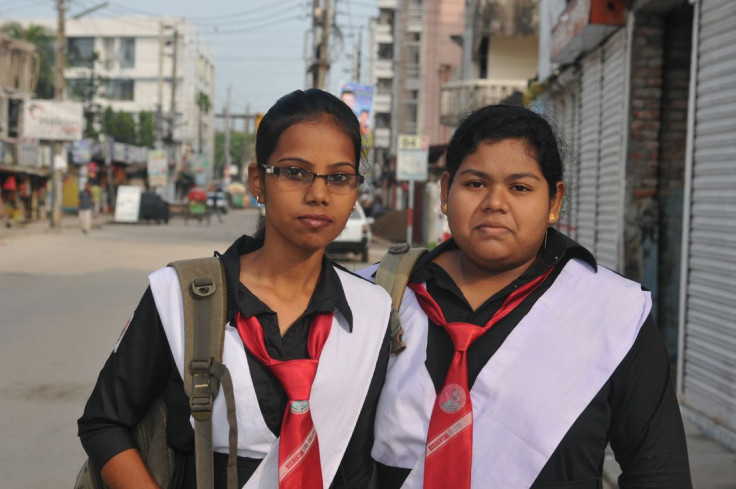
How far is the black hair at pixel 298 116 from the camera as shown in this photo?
2252 mm

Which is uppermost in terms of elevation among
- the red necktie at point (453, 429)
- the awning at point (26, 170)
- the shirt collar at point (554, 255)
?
the awning at point (26, 170)

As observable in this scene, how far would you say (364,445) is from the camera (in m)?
2.30

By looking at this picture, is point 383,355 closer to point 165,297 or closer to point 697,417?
point 165,297

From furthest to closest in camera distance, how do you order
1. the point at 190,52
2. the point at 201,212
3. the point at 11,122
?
the point at 190,52, the point at 201,212, the point at 11,122

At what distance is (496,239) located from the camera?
7.19 ft

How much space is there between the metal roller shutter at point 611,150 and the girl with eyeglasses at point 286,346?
732 cm

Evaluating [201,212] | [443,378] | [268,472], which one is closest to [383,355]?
[443,378]

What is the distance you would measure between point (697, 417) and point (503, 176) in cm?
481

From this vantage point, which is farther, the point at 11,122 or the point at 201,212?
the point at 201,212

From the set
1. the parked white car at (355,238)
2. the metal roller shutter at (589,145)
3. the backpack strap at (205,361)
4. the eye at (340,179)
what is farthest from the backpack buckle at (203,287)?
the parked white car at (355,238)

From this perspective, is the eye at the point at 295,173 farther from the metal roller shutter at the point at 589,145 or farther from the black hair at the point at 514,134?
the metal roller shutter at the point at 589,145

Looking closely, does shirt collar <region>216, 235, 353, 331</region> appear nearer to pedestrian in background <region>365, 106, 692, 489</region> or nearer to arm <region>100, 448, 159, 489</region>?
pedestrian in background <region>365, 106, 692, 489</region>

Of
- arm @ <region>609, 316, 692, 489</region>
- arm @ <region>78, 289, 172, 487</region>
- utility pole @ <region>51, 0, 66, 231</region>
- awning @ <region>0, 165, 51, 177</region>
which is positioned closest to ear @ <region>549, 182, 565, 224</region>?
arm @ <region>609, 316, 692, 489</region>

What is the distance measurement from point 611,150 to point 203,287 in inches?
335
